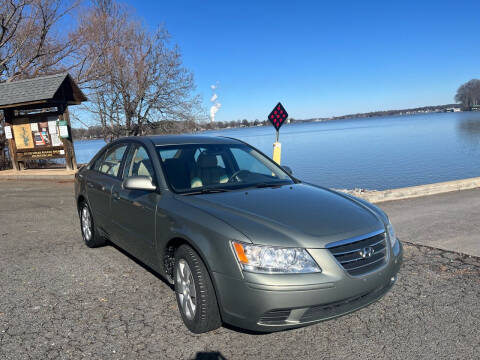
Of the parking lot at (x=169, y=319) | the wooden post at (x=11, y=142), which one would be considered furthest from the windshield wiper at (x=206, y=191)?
the wooden post at (x=11, y=142)

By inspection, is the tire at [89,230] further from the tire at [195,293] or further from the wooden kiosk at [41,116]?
the wooden kiosk at [41,116]

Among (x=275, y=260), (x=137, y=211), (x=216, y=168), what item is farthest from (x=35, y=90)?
(x=275, y=260)

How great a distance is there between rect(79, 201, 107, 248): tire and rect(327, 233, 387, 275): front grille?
364 centimetres

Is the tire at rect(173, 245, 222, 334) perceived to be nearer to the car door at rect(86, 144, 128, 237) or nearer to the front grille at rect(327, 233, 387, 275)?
the front grille at rect(327, 233, 387, 275)

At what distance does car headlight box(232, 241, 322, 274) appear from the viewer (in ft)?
8.64

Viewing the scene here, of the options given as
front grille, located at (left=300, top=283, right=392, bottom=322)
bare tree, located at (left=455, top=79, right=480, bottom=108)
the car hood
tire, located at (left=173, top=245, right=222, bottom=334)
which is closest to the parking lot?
Result: tire, located at (left=173, top=245, right=222, bottom=334)

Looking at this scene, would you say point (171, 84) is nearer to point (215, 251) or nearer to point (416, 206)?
point (416, 206)

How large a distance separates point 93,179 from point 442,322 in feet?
14.3

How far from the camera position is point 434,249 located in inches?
198

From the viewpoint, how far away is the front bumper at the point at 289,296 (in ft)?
8.46

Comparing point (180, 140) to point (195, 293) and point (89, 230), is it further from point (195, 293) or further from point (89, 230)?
point (89, 230)

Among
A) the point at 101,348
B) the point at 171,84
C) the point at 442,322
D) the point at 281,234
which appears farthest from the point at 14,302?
the point at 171,84

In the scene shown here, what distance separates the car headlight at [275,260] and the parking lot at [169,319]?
693 millimetres

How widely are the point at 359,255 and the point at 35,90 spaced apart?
14653 mm
